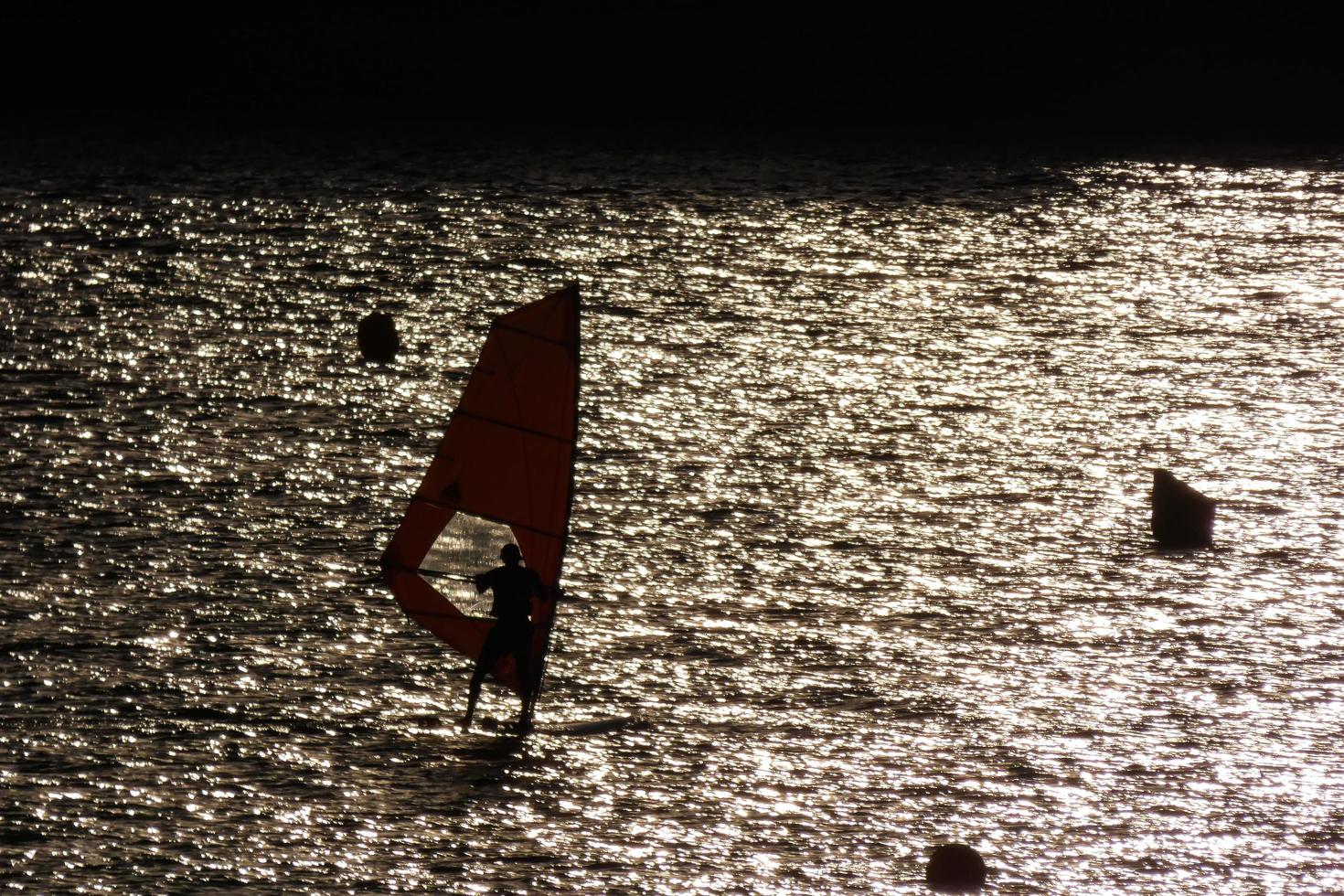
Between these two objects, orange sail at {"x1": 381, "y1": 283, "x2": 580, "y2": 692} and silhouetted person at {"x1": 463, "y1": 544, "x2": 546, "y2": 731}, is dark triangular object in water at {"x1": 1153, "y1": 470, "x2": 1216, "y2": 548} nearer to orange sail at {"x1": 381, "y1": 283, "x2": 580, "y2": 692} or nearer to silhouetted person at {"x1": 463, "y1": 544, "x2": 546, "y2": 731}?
orange sail at {"x1": 381, "y1": 283, "x2": 580, "y2": 692}

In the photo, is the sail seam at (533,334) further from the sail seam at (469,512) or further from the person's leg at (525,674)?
the person's leg at (525,674)

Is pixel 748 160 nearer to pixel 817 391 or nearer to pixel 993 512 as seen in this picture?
pixel 817 391

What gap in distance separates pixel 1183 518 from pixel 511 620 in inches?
414

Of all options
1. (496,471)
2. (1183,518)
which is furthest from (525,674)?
(1183,518)

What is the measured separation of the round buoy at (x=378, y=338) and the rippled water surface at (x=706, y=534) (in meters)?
0.56

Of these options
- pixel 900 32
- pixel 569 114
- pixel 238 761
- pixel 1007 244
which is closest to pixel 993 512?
pixel 238 761

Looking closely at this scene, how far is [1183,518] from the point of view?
83.4 ft

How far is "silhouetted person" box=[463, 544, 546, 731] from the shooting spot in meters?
19.2

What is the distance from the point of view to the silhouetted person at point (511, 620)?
19.2m

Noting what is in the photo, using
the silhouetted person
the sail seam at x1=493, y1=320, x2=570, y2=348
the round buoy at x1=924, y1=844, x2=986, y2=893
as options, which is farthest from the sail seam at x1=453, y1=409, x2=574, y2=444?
the round buoy at x1=924, y1=844, x2=986, y2=893

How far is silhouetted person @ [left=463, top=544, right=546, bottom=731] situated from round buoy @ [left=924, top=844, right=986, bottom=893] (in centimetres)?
484

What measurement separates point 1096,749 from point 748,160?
30.0 m

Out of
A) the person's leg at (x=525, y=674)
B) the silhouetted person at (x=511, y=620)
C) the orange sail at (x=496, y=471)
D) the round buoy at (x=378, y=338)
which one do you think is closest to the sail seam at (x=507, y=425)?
the orange sail at (x=496, y=471)

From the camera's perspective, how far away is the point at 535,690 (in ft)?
63.6
